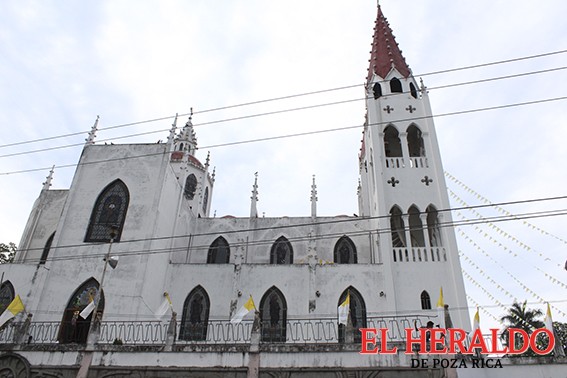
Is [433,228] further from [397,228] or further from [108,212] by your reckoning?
[108,212]

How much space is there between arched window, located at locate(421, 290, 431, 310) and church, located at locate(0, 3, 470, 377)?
8 centimetres

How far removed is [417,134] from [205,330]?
698 inches

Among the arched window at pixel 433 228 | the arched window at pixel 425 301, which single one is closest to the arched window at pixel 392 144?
the arched window at pixel 433 228

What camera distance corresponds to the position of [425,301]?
19984 millimetres

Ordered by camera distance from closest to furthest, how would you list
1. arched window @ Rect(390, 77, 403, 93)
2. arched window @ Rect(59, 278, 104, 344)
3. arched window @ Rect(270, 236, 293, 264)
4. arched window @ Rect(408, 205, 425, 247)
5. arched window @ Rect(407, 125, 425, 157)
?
arched window @ Rect(59, 278, 104, 344) → arched window @ Rect(408, 205, 425, 247) → arched window @ Rect(407, 125, 425, 157) → arched window @ Rect(270, 236, 293, 264) → arched window @ Rect(390, 77, 403, 93)

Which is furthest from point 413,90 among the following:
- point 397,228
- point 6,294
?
point 6,294

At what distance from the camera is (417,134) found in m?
26.2

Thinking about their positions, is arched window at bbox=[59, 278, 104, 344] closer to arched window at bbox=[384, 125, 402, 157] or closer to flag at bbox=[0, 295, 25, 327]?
flag at bbox=[0, 295, 25, 327]

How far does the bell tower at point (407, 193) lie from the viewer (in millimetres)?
20219

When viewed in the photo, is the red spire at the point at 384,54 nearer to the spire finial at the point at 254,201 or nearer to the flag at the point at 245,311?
the spire finial at the point at 254,201

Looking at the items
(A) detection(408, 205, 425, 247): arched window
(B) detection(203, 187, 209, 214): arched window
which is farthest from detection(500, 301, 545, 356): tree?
(B) detection(203, 187, 209, 214): arched window

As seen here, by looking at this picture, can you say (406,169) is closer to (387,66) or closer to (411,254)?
(411,254)

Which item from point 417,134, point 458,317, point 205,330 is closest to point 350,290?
point 458,317

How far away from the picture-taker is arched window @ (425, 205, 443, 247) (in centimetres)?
2180
